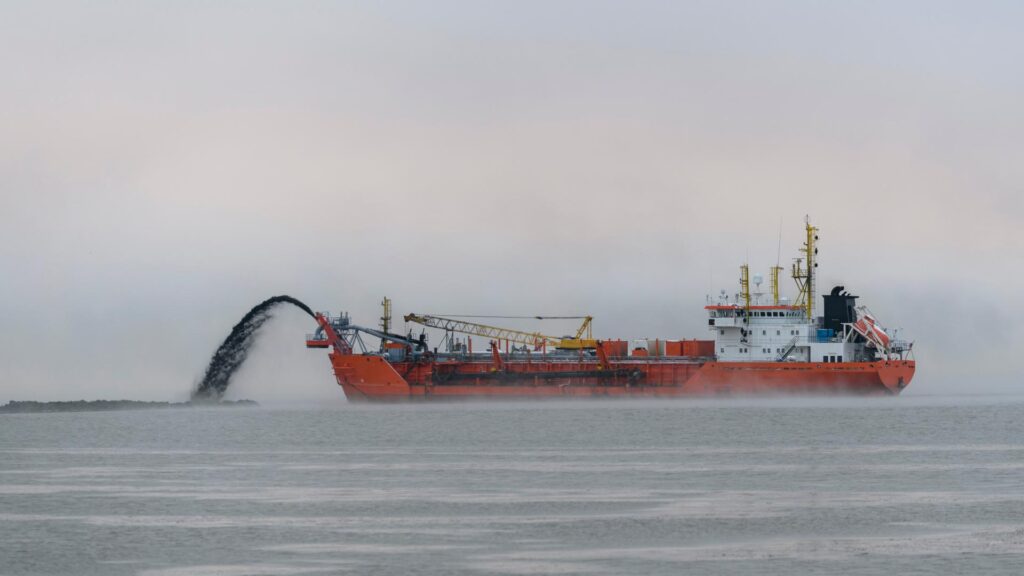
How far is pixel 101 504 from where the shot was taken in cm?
4750

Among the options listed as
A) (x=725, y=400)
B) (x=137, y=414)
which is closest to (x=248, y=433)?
(x=137, y=414)

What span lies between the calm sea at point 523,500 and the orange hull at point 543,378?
2072 centimetres

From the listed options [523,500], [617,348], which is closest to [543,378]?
[617,348]

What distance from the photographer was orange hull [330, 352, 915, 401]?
353ft

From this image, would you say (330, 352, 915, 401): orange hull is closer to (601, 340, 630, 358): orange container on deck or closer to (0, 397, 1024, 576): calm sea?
(601, 340, 630, 358): orange container on deck

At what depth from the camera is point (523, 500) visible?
155ft

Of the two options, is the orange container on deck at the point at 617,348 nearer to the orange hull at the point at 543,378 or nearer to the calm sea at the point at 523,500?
the orange hull at the point at 543,378

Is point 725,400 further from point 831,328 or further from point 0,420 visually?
point 0,420

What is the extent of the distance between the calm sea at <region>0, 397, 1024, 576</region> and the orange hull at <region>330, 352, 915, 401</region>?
2072 centimetres

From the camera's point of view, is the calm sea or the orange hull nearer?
the calm sea

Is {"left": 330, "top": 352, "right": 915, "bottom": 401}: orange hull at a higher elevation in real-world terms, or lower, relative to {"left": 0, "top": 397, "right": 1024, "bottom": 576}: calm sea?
higher

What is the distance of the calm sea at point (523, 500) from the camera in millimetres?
36031

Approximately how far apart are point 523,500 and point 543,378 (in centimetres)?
6500

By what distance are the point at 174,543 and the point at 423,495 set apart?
12008 mm
